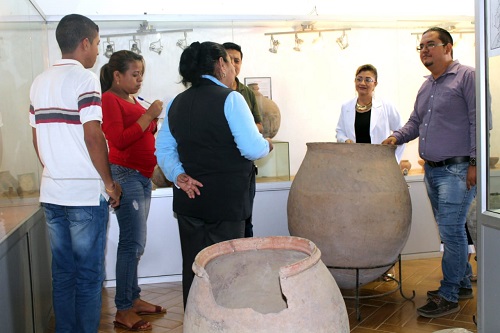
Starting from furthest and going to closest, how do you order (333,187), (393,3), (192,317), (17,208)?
(393,3)
(333,187)
(17,208)
(192,317)

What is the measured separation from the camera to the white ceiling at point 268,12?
5355mm

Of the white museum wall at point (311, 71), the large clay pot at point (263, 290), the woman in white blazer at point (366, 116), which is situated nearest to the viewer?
the large clay pot at point (263, 290)

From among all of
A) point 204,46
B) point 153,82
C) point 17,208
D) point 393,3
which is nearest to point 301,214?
point 204,46

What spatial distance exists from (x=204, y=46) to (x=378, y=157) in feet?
4.70

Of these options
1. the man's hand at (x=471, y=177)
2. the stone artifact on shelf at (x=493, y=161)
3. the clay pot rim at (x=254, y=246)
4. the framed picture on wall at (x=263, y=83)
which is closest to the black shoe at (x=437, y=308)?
the man's hand at (x=471, y=177)

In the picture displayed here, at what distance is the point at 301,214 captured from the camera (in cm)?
378

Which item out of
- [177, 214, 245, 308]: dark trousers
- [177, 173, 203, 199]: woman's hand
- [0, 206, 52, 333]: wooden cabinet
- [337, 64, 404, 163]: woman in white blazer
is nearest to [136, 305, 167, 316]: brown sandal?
[0, 206, 52, 333]: wooden cabinet

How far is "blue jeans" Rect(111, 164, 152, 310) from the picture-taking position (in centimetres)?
365

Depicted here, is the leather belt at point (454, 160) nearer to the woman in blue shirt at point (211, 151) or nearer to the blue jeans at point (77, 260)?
the woman in blue shirt at point (211, 151)

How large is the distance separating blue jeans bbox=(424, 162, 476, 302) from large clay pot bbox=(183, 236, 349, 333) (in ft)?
5.95

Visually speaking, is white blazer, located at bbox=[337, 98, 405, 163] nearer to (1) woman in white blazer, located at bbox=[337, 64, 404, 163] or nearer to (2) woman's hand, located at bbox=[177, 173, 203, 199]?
(1) woman in white blazer, located at bbox=[337, 64, 404, 163]

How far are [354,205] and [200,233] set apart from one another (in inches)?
44.9

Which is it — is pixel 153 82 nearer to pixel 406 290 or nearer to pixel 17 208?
pixel 17 208

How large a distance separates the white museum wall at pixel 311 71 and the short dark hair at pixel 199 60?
252cm
